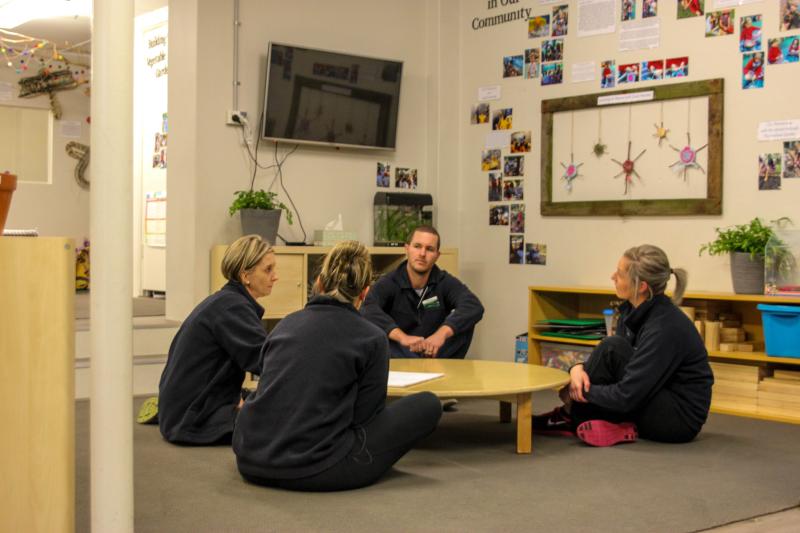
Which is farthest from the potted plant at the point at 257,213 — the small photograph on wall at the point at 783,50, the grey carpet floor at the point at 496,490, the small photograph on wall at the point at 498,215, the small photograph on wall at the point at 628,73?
the small photograph on wall at the point at 783,50

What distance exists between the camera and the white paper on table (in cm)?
416

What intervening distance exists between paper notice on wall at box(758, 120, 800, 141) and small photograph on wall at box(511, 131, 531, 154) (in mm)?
1788

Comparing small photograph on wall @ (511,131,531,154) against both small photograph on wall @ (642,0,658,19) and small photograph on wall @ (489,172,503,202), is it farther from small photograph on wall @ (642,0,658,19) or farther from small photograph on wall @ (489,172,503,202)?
small photograph on wall @ (642,0,658,19)

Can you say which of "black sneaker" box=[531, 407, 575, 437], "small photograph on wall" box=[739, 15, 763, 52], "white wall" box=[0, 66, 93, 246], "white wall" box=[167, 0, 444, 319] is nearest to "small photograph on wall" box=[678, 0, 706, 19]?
"small photograph on wall" box=[739, 15, 763, 52]

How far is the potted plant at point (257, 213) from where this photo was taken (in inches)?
257

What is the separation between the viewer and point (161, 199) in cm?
793

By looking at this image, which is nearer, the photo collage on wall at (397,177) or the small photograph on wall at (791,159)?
the small photograph on wall at (791,159)

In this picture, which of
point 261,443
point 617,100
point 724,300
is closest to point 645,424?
point 724,300

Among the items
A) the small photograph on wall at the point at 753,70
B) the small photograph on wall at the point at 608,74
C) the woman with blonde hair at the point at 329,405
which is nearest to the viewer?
the woman with blonde hair at the point at 329,405

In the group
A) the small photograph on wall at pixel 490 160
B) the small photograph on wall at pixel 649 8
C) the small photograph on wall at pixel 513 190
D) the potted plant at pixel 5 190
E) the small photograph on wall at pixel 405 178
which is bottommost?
the potted plant at pixel 5 190

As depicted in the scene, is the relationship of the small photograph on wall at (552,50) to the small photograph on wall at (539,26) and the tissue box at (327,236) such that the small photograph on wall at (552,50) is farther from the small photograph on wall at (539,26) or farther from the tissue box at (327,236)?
the tissue box at (327,236)

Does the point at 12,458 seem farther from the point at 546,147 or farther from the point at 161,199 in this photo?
the point at 161,199

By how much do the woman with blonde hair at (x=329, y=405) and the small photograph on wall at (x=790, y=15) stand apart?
343cm

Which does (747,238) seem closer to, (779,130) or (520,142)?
(779,130)
